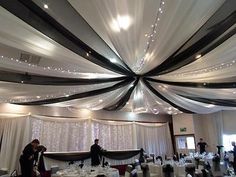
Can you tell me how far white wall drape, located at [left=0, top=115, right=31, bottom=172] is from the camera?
6621mm

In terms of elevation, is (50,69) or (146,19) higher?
(146,19)

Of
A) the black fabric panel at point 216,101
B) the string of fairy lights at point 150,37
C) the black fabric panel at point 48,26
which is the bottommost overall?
the black fabric panel at point 216,101

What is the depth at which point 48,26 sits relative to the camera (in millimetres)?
2926

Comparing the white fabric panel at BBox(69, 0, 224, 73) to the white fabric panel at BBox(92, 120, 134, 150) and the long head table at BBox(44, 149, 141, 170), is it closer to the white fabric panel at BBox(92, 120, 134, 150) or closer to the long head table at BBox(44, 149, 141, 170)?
the long head table at BBox(44, 149, 141, 170)

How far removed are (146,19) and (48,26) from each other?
1362mm

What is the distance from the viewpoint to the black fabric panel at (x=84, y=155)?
7.44 m

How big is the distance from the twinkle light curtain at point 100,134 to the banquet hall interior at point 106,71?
1.5 inches

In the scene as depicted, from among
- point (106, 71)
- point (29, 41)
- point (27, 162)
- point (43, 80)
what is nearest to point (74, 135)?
point (27, 162)

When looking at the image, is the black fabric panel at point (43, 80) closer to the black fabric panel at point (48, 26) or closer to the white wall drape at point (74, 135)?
the black fabric panel at point (48, 26)

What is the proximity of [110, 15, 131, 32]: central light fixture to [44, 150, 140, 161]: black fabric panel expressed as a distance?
596 centimetres

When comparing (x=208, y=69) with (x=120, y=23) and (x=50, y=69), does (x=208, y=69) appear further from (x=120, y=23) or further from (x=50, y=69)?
(x=50, y=69)

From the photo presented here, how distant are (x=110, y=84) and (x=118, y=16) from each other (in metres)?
3.10

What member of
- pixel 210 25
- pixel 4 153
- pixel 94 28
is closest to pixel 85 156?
pixel 4 153

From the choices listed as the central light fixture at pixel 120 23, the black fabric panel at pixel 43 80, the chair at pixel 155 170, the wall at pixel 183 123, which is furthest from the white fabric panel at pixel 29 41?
the wall at pixel 183 123
